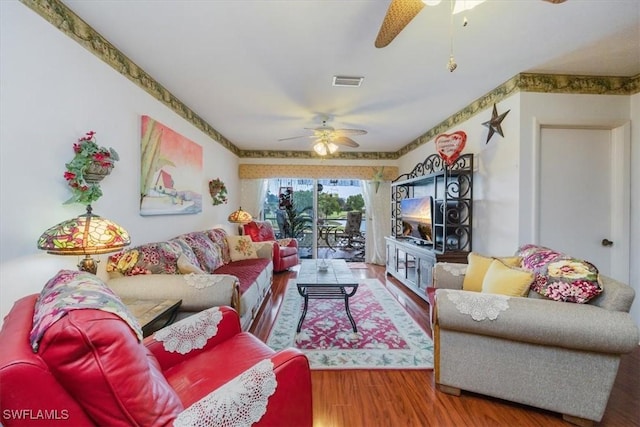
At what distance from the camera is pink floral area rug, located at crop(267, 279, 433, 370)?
2.15 m

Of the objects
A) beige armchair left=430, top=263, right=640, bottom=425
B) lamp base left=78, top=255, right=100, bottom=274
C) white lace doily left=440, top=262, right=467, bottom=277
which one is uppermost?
lamp base left=78, top=255, right=100, bottom=274

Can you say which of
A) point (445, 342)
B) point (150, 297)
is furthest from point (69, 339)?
point (445, 342)

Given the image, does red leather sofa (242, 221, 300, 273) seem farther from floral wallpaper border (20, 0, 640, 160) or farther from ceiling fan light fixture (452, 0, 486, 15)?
ceiling fan light fixture (452, 0, 486, 15)

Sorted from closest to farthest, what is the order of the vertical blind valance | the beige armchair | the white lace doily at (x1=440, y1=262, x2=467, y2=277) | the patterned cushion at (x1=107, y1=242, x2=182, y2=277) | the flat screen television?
1. the beige armchair
2. the patterned cushion at (x1=107, y1=242, x2=182, y2=277)
3. the white lace doily at (x1=440, y1=262, x2=467, y2=277)
4. the flat screen television
5. the vertical blind valance

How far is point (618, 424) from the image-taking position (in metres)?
1.56

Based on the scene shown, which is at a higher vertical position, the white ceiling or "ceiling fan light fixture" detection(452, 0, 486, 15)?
the white ceiling

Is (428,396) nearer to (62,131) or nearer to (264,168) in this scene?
(62,131)

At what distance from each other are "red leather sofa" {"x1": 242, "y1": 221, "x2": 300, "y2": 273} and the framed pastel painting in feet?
4.45

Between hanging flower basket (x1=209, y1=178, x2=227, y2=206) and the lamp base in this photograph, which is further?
hanging flower basket (x1=209, y1=178, x2=227, y2=206)

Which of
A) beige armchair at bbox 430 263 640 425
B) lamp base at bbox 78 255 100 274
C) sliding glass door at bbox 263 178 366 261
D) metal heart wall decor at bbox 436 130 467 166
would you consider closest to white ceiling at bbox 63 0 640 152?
metal heart wall decor at bbox 436 130 467 166

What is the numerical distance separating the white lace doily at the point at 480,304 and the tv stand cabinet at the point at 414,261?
4.87ft

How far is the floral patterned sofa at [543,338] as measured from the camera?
146cm

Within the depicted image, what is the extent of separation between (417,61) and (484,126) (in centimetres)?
127

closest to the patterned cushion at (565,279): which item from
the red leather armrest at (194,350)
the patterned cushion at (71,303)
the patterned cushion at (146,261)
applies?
the red leather armrest at (194,350)
